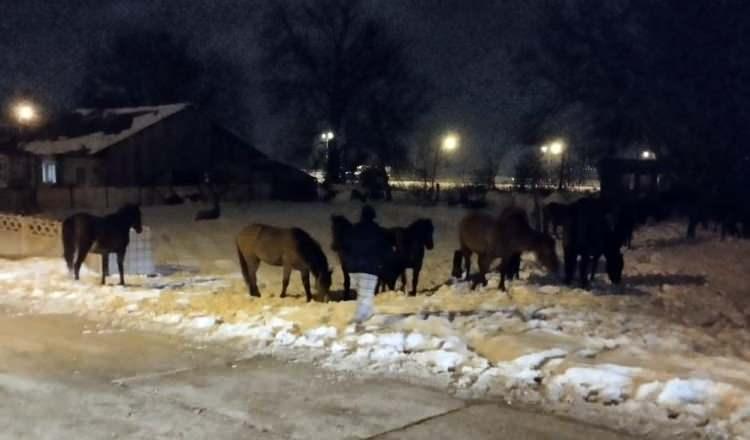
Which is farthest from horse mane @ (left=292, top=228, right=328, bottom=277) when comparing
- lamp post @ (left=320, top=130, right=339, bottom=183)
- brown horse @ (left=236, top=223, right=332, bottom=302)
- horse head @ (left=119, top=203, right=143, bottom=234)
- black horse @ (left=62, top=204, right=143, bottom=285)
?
lamp post @ (left=320, top=130, right=339, bottom=183)

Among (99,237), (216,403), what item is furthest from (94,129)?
(216,403)

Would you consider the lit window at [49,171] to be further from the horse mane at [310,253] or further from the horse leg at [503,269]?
the horse leg at [503,269]

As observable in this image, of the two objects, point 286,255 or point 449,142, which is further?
point 449,142

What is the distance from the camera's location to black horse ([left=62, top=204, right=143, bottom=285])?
17016 mm

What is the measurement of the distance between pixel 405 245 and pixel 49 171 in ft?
135

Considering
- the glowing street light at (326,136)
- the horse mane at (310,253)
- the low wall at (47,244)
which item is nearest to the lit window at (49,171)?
the glowing street light at (326,136)

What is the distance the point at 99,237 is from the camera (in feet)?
56.2

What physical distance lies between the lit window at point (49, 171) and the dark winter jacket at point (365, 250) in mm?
43933

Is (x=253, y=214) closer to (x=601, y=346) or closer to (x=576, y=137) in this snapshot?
(x=576, y=137)

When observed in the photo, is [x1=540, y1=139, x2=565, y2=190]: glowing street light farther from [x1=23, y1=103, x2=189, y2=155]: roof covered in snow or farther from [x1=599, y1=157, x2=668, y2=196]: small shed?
[x1=23, y1=103, x2=189, y2=155]: roof covered in snow

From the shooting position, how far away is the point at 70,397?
847cm

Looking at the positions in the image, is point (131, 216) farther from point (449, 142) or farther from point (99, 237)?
point (449, 142)

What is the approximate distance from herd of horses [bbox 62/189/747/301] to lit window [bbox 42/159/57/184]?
3653 cm

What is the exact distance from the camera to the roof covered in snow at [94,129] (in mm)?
51875
